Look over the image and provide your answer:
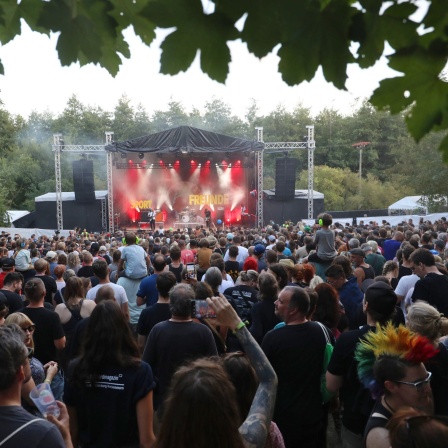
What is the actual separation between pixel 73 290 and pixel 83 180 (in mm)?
22525

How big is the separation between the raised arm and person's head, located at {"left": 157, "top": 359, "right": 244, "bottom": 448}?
0.30m

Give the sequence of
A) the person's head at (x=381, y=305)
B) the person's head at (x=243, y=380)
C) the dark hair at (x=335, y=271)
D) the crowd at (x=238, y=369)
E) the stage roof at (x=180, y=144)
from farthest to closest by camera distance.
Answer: the stage roof at (x=180, y=144) → the dark hair at (x=335, y=271) → the person's head at (x=381, y=305) → the person's head at (x=243, y=380) → the crowd at (x=238, y=369)

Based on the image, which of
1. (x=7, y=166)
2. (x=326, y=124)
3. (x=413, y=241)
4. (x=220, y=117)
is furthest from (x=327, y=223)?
(x=220, y=117)

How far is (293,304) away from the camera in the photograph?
3.50 metres

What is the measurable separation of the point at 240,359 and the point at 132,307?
4110mm

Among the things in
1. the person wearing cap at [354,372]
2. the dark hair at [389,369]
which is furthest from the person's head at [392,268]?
the dark hair at [389,369]

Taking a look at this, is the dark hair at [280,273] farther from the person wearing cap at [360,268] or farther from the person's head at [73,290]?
the person's head at [73,290]

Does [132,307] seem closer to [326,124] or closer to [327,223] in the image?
[327,223]

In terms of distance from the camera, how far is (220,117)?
59.0 m

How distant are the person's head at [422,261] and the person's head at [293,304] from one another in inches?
91.0

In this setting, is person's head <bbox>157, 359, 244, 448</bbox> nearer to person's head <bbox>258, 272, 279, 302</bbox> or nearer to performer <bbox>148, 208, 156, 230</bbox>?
person's head <bbox>258, 272, 279, 302</bbox>

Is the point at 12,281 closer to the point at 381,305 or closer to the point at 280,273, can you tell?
the point at 280,273

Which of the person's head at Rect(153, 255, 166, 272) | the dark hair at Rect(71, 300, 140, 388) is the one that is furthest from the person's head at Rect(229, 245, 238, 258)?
the dark hair at Rect(71, 300, 140, 388)

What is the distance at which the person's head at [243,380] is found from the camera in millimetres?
2424
